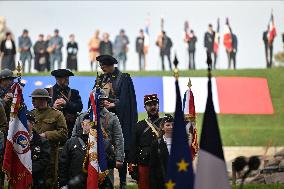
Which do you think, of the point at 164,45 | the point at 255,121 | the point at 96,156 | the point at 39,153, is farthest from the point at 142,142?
the point at 164,45

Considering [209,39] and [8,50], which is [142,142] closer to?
[8,50]

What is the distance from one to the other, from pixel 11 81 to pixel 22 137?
4.87 ft

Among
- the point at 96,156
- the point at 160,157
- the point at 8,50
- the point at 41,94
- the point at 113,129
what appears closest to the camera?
the point at 96,156

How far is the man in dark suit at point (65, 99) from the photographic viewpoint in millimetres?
15414

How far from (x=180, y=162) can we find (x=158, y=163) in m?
3.85

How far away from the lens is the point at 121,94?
51.0ft

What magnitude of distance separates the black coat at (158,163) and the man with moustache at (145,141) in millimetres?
408

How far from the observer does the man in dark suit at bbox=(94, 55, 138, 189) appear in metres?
15.4

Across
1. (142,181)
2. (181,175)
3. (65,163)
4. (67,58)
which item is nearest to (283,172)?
(142,181)

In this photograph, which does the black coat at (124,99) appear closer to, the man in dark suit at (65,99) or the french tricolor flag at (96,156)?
the man in dark suit at (65,99)

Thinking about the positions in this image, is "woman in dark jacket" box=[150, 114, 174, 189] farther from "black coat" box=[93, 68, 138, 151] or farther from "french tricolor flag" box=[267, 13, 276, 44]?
"french tricolor flag" box=[267, 13, 276, 44]

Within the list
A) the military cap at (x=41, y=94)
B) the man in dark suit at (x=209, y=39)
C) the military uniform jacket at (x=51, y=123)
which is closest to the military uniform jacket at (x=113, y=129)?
the military uniform jacket at (x=51, y=123)

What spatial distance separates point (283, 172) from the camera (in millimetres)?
21094

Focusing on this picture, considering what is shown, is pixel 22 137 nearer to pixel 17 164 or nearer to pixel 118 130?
pixel 17 164
